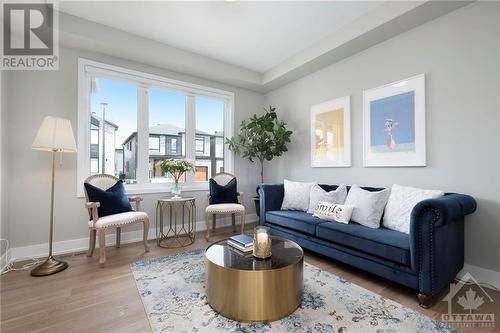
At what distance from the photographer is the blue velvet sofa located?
5.42 ft

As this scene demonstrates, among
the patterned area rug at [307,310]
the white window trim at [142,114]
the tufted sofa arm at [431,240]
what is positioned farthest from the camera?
the white window trim at [142,114]

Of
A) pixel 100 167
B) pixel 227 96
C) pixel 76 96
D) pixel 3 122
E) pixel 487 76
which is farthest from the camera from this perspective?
pixel 227 96

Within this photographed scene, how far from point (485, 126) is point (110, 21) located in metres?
4.19

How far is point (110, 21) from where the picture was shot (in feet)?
8.98

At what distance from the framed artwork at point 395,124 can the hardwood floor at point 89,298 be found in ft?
4.46

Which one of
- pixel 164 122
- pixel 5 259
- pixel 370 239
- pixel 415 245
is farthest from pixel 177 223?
pixel 415 245

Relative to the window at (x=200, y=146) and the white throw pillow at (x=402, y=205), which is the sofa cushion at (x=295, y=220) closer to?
the white throw pillow at (x=402, y=205)

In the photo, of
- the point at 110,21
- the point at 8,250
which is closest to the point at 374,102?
the point at 110,21

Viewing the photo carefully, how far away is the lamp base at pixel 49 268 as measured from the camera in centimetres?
222

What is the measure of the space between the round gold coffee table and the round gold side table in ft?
5.49

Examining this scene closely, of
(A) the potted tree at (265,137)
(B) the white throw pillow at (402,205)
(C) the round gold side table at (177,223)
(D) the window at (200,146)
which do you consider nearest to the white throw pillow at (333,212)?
(B) the white throw pillow at (402,205)

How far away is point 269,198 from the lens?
10.8ft

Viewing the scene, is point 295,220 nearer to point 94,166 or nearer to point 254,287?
point 254,287

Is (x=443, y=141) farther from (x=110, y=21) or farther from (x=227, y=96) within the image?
(x=110, y=21)
